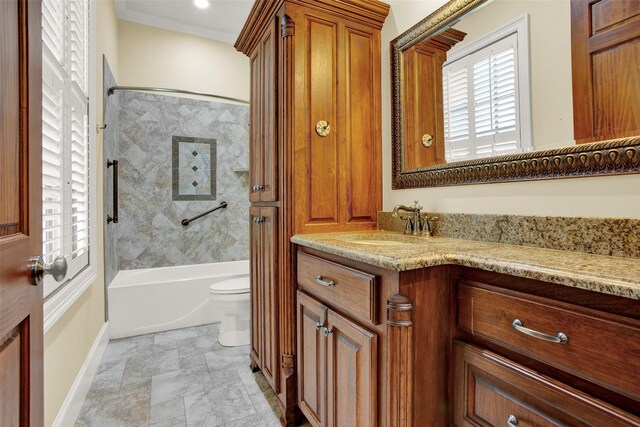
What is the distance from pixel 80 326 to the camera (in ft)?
6.09

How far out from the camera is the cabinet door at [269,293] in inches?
63.7

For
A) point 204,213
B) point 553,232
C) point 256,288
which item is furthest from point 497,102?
point 204,213

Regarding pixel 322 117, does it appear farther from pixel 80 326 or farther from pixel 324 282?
pixel 80 326

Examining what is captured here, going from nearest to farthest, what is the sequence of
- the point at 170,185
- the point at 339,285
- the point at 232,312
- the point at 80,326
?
1. the point at 339,285
2. the point at 80,326
3. the point at 232,312
4. the point at 170,185

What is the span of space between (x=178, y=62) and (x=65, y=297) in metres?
2.76

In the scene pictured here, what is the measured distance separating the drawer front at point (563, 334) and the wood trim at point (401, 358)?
0.56ft

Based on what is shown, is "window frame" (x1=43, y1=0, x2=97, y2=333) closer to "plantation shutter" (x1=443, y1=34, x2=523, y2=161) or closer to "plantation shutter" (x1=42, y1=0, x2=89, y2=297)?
"plantation shutter" (x1=42, y1=0, x2=89, y2=297)

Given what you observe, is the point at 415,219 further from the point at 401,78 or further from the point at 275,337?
the point at 275,337

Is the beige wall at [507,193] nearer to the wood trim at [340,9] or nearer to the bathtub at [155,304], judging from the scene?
the wood trim at [340,9]

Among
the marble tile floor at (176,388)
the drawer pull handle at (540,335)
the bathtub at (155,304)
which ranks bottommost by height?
the marble tile floor at (176,388)

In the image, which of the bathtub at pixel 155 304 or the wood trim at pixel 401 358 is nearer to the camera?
the wood trim at pixel 401 358

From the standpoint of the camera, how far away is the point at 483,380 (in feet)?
2.70

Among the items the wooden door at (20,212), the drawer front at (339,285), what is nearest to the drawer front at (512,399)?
the drawer front at (339,285)

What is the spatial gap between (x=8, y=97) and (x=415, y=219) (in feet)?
4.59
